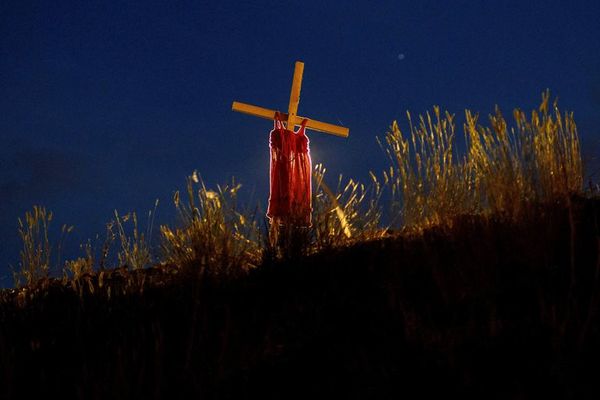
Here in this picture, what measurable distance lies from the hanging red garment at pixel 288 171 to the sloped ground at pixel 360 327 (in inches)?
38.7

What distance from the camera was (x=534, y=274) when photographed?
252cm

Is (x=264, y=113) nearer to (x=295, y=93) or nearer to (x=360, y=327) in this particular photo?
(x=295, y=93)

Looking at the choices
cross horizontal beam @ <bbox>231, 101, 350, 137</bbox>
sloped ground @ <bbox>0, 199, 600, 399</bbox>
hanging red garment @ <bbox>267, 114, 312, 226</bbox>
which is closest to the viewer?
sloped ground @ <bbox>0, 199, 600, 399</bbox>

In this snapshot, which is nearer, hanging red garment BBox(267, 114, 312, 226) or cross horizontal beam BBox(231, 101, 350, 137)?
hanging red garment BBox(267, 114, 312, 226)

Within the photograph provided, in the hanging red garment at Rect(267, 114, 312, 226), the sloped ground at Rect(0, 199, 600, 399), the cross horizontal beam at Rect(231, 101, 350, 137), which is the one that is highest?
the cross horizontal beam at Rect(231, 101, 350, 137)

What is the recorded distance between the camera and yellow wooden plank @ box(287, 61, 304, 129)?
4.89 meters

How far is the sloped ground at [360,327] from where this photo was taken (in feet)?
6.21

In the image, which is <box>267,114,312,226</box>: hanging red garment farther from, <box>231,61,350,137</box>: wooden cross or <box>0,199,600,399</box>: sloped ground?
<box>0,199,600,399</box>: sloped ground

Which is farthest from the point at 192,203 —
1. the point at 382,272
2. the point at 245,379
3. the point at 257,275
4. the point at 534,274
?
the point at 534,274

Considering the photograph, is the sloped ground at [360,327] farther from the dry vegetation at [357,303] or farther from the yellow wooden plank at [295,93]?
the yellow wooden plank at [295,93]

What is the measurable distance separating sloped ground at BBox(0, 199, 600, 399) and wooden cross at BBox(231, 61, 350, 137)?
174cm

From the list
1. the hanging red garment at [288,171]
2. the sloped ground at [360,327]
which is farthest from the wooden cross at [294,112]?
the sloped ground at [360,327]

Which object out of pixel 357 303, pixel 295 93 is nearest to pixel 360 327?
pixel 357 303

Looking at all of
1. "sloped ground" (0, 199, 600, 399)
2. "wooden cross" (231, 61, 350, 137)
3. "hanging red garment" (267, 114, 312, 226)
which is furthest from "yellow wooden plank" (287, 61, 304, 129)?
"sloped ground" (0, 199, 600, 399)
